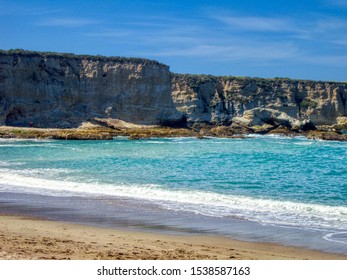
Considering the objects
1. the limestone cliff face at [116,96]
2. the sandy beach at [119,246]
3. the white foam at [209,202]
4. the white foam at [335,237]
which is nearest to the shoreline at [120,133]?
the limestone cliff face at [116,96]

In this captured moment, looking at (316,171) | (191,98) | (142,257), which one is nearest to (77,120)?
(191,98)

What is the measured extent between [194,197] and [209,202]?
88 centimetres

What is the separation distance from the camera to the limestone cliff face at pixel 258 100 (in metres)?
81.4

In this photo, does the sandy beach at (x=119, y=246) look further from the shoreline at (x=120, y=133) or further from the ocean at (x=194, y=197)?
the shoreline at (x=120, y=133)

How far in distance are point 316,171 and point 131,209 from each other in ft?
39.9

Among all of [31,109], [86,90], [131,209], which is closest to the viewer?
A: [131,209]

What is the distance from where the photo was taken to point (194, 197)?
14633 millimetres

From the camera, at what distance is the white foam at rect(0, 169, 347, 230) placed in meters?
11.4

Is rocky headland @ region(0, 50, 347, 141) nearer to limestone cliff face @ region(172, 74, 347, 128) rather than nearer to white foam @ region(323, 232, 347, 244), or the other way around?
limestone cliff face @ region(172, 74, 347, 128)

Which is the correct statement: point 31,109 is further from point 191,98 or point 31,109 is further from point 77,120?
point 191,98

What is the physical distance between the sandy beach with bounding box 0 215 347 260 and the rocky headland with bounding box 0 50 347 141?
43.9 m

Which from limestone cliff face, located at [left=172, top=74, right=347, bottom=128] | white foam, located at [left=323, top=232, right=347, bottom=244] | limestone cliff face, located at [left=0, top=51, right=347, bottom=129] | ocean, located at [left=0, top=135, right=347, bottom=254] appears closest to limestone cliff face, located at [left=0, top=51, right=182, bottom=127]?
limestone cliff face, located at [left=0, top=51, right=347, bottom=129]

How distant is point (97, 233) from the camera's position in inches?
375
